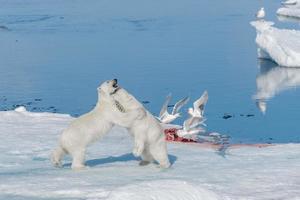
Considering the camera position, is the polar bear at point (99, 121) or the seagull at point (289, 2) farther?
the seagull at point (289, 2)

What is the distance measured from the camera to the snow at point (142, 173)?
4.64m

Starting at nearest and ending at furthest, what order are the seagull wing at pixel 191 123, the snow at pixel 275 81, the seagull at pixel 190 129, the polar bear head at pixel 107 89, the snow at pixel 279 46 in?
the polar bear head at pixel 107 89 < the seagull at pixel 190 129 < the seagull wing at pixel 191 123 < the snow at pixel 275 81 < the snow at pixel 279 46

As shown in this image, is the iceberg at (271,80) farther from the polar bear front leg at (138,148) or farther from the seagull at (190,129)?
the polar bear front leg at (138,148)

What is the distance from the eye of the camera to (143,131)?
19.6 feet

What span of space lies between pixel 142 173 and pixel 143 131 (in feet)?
1.22

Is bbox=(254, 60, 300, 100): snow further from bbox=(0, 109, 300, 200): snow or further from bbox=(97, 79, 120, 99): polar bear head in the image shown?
bbox=(97, 79, 120, 99): polar bear head

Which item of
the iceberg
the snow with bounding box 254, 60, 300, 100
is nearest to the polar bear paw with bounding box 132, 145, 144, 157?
the iceberg

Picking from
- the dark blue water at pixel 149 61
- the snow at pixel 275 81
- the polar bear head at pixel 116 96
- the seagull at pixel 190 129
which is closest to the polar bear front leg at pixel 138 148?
the polar bear head at pixel 116 96

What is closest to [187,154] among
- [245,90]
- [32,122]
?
[32,122]

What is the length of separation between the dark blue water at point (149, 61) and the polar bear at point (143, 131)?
180 inches

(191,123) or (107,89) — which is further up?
(107,89)

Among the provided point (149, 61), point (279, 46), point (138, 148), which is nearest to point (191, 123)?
point (138, 148)

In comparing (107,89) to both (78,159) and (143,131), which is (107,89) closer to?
(143,131)

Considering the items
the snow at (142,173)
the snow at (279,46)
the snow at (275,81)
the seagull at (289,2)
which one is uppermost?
the snow at (142,173)
